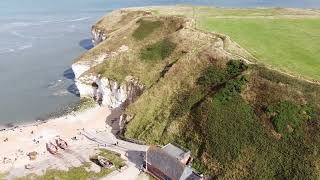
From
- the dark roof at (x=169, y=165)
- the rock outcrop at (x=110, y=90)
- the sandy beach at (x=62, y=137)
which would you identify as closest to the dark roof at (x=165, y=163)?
the dark roof at (x=169, y=165)

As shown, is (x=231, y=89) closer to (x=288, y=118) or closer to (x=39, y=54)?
(x=288, y=118)

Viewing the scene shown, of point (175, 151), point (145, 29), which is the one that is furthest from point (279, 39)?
point (175, 151)

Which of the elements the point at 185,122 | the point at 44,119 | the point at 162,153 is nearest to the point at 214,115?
the point at 185,122

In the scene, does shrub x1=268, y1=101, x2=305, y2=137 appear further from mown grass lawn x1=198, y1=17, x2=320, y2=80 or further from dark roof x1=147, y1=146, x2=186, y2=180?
dark roof x1=147, y1=146, x2=186, y2=180

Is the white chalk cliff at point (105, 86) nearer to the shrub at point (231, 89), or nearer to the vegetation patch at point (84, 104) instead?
the vegetation patch at point (84, 104)

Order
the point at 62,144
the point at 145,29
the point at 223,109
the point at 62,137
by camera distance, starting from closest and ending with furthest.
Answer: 1. the point at 223,109
2. the point at 62,144
3. the point at 62,137
4. the point at 145,29

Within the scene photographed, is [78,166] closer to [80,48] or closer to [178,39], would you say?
[178,39]

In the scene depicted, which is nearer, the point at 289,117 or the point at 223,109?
the point at 289,117
